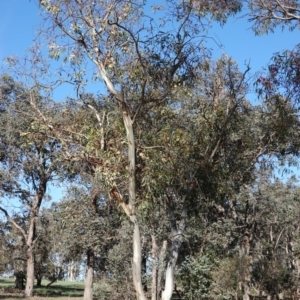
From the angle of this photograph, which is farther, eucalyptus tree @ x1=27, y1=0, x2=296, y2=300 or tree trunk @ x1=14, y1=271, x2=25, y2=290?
tree trunk @ x1=14, y1=271, x2=25, y2=290


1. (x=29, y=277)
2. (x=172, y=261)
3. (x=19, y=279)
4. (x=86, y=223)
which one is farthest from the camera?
(x=19, y=279)

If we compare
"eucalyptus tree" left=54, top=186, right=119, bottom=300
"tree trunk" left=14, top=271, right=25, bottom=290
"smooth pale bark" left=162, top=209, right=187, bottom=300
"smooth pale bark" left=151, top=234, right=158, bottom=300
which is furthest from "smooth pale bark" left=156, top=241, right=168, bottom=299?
"tree trunk" left=14, top=271, right=25, bottom=290

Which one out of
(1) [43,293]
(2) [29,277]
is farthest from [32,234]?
(1) [43,293]

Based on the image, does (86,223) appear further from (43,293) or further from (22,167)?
(43,293)

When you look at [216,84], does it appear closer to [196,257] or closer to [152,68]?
[152,68]

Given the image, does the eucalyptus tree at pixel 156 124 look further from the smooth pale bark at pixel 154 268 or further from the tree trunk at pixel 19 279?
the tree trunk at pixel 19 279

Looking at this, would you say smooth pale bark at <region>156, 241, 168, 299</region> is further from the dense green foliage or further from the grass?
the grass

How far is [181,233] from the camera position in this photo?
801 cm

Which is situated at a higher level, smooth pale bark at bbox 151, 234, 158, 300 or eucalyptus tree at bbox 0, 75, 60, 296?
eucalyptus tree at bbox 0, 75, 60, 296

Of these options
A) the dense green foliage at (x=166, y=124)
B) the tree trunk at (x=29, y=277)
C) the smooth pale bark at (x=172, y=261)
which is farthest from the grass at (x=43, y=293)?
the smooth pale bark at (x=172, y=261)

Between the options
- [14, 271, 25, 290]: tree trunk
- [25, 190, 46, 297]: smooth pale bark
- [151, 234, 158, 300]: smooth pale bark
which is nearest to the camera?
[151, 234, 158, 300]: smooth pale bark

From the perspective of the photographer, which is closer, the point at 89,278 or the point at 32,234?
the point at 89,278

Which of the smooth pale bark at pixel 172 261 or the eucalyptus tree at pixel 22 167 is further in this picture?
the eucalyptus tree at pixel 22 167

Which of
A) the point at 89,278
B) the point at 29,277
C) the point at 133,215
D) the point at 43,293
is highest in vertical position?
the point at 133,215
